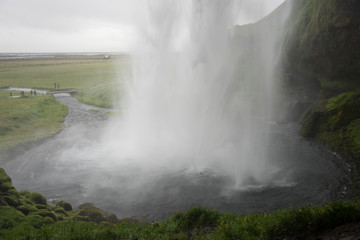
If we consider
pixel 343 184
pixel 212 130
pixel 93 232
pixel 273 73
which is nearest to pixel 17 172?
pixel 93 232

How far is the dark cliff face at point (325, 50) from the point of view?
29859mm

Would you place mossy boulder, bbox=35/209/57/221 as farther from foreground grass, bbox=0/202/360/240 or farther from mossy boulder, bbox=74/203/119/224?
foreground grass, bbox=0/202/360/240

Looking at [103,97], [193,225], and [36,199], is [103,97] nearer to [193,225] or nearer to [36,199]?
[36,199]

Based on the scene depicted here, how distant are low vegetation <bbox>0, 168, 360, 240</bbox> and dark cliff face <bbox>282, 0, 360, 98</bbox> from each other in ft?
89.4

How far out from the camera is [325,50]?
3362cm

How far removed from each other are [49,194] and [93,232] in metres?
11.8

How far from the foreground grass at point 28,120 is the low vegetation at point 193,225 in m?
20.0

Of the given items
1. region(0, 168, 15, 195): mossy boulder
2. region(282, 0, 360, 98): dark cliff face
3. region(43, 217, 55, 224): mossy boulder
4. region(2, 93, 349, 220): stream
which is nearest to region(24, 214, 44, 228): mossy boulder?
region(43, 217, 55, 224): mossy boulder

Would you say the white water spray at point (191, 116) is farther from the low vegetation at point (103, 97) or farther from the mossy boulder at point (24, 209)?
the low vegetation at point (103, 97)

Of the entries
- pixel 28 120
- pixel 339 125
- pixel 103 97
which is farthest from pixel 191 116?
pixel 103 97

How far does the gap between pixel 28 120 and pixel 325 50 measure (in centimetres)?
4548

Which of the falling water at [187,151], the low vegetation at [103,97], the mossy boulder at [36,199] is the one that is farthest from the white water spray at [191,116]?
the low vegetation at [103,97]

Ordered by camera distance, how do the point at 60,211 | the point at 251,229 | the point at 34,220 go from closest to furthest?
the point at 251,229, the point at 34,220, the point at 60,211

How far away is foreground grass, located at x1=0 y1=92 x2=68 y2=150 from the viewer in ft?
107
